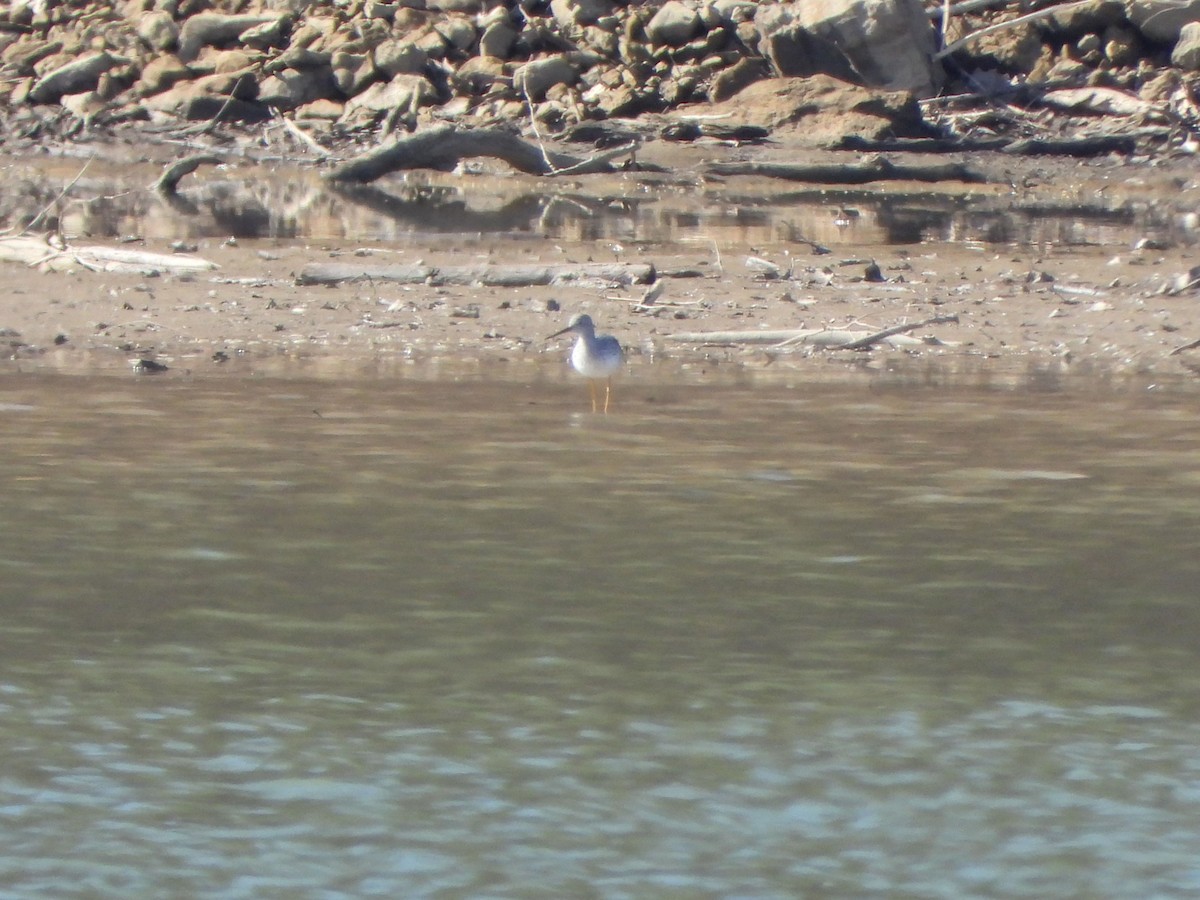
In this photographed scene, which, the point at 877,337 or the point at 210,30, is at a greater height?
the point at 210,30

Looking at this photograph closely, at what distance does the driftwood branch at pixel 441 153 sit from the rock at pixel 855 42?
5.51 metres

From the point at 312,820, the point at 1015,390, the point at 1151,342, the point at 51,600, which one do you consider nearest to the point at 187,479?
the point at 51,600

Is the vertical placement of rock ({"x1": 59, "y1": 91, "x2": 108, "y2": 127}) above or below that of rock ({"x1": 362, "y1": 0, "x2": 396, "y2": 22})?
below

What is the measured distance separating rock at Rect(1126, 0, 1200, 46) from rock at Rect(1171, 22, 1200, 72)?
25 cm

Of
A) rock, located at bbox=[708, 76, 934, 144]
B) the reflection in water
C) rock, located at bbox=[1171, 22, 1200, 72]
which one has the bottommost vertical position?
the reflection in water

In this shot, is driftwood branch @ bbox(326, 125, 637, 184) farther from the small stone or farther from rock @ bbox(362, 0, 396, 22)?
rock @ bbox(362, 0, 396, 22)

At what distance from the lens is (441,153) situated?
1959 centimetres

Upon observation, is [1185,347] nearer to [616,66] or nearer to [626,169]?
[626,169]

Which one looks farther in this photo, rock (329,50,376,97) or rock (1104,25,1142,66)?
rock (329,50,376,97)

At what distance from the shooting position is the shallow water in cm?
493

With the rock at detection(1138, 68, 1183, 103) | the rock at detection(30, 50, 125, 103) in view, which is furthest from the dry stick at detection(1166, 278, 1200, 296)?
the rock at detection(30, 50, 125, 103)

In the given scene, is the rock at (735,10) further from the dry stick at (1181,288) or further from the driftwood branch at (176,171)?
the dry stick at (1181,288)

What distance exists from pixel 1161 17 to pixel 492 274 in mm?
16881

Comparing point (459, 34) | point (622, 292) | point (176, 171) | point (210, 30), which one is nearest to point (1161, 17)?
point (459, 34)
